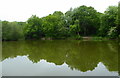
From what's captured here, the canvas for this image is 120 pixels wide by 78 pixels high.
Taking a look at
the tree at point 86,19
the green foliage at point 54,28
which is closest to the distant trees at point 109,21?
the tree at point 86,19

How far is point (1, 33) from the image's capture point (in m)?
27.4

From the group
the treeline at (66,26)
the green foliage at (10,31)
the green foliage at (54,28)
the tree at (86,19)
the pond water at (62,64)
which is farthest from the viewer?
the tree at (86,19)

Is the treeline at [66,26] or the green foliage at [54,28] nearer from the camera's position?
the treeline at [66,26]

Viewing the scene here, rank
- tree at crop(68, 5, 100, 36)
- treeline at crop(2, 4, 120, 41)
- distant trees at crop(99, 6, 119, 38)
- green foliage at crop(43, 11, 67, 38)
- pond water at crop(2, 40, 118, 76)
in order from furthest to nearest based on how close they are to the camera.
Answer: tree at crop(68, 5, 100, 36) → green foliage at crop(43, 11, 67, 38) → treeline at crop(2, 4, 120, 41) → distant trees at crop(99, 6, 119, 38) → pond water at crop(2, 40, 118, 76)

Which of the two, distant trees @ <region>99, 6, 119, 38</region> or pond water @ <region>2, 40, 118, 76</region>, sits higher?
distant trees @ <region>99, 6, 119, 38</region>

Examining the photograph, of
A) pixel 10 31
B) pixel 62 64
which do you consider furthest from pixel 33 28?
pixel 62 64

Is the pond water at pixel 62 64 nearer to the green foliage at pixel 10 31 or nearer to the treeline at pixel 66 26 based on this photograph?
the green foliage at pixel 10 31

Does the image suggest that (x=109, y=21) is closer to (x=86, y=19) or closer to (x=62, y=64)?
(x=86, y=19)

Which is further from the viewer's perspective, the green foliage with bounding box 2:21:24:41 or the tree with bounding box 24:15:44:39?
the tree with bounding box 24:15:44:39

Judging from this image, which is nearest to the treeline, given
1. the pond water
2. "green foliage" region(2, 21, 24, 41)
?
"green foliage" region(2, 21, 24, 41)

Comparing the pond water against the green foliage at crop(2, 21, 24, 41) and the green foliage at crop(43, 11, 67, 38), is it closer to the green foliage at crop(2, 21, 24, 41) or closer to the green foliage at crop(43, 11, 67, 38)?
the green foliage at crop(2, 21, 24, 41)

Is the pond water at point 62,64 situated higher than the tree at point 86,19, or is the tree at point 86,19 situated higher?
the tree at point 86,19

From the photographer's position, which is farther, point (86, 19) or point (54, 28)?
point (54, 28)

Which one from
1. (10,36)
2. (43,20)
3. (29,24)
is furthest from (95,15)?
(10,36)
